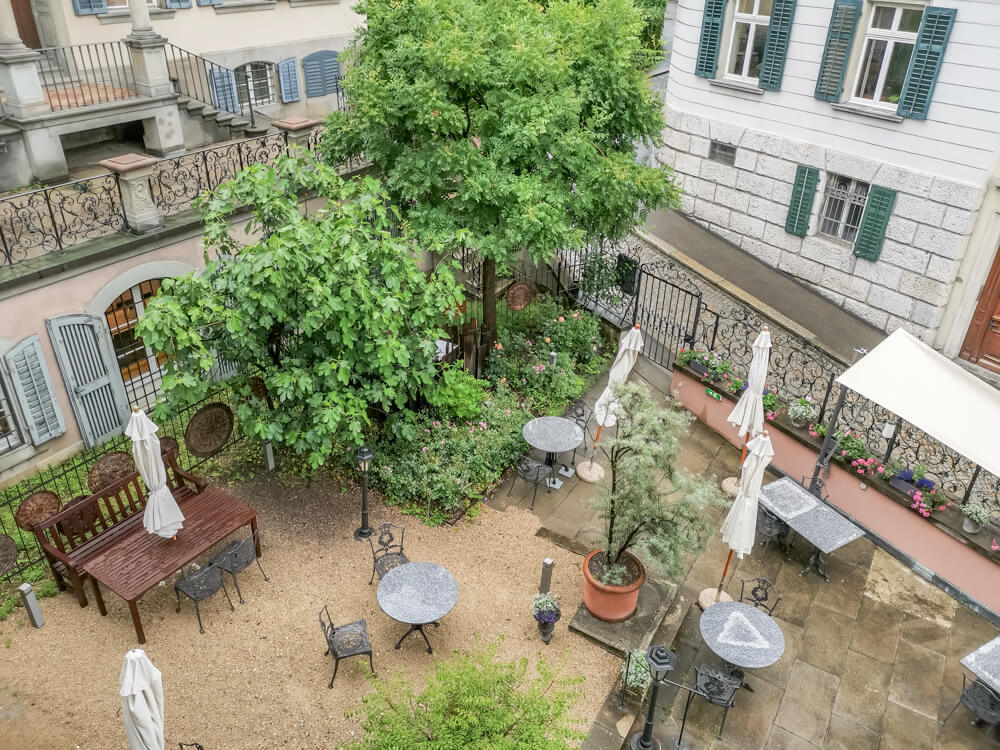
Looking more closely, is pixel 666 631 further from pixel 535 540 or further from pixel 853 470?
pixel 853 470

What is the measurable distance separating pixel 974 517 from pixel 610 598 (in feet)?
16.2

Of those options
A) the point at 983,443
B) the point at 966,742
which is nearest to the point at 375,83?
the point at 983,443

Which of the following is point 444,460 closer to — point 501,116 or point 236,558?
point 236,558

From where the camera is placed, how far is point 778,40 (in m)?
14.4

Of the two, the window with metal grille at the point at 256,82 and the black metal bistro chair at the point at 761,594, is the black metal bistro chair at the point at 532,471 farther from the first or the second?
the window with metal grille at the point at 256,82

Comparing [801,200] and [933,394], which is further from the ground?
[801,200]

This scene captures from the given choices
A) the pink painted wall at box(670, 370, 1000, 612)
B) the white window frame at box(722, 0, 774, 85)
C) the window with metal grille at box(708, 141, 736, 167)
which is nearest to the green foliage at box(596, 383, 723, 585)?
the pink painted wall at box(670, 370, 1000, 612)

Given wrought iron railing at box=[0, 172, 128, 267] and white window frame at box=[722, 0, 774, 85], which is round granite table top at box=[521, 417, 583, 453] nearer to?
wrought iron railing at box=[0, 172, 128, 267]

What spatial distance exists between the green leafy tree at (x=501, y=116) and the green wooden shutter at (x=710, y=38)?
395cm

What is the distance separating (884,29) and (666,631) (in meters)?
11.0

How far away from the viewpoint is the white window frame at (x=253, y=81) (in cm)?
1769

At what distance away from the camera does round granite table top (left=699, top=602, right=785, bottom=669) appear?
8578 millimetres

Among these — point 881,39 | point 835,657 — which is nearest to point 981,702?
point 835,657

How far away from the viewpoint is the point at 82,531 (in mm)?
9492
